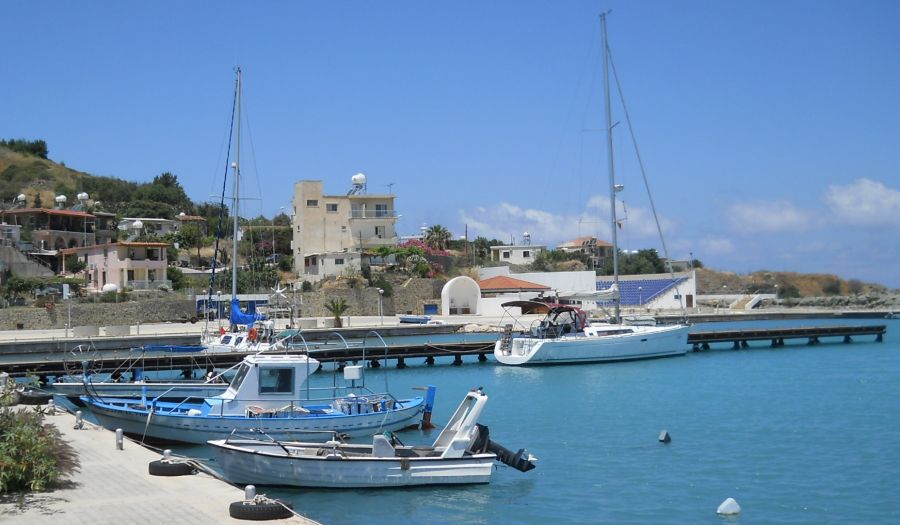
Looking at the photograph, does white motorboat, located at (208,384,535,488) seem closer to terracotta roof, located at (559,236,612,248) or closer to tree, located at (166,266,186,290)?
tree, located at (166,266,186,290)

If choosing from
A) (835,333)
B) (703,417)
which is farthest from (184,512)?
(835,333)

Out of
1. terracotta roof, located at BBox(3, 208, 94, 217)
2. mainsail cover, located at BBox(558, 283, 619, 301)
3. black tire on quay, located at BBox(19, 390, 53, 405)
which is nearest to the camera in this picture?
black tire on quay, located at BBox(19, 390, 53, 405)

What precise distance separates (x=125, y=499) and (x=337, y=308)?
54062mm

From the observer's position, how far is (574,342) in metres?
45.5

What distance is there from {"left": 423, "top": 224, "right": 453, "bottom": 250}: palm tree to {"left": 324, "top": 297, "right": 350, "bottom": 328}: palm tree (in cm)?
2123

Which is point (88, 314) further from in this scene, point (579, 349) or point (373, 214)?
point (579, 349)

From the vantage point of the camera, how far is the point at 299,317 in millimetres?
72125

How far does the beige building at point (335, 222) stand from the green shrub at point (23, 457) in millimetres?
66496

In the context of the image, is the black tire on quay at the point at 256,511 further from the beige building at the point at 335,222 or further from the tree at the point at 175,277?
the beige building at the point at 335,222

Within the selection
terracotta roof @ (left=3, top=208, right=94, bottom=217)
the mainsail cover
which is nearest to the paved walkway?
the mainsail cover

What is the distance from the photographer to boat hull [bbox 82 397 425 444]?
22.2 metres

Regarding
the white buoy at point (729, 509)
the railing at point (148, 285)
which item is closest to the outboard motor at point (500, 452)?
the white buoy at point (729, 509)

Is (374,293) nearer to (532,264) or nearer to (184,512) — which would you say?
(532,264)

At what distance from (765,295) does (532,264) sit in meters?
31.9
